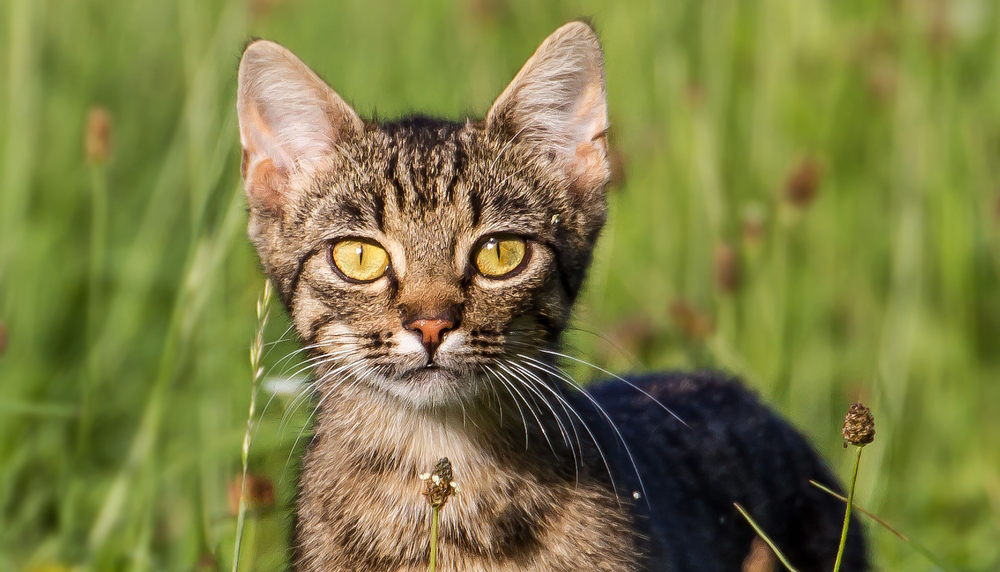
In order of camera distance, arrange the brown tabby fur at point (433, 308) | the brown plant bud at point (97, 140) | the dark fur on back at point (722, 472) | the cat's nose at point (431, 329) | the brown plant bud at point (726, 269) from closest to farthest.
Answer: the cat's nose at point (431, 329) → the brown tabby fur at point (433, 308) → the dark fur on back at point (722, 472) → the brown plant bud at point (97, 140) → the brown plant bud at point (726, 269)

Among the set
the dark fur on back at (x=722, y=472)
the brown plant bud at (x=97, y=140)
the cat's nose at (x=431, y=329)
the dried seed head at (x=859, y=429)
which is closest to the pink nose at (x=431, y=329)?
the cat's nose at (x=431, y=329)

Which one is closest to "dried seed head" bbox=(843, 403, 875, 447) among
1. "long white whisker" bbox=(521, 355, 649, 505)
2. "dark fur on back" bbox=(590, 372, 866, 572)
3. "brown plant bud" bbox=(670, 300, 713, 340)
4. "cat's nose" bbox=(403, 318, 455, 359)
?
"long white whisker" bbox=(521, 355, 649, 505)

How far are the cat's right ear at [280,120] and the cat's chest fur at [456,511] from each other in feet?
2.21

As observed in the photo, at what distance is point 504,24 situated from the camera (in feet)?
22.2

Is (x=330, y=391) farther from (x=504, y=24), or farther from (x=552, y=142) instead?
(x=504, y=24)

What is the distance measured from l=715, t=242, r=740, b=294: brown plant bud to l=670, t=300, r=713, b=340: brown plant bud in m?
0.15

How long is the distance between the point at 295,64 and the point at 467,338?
3.09 feet

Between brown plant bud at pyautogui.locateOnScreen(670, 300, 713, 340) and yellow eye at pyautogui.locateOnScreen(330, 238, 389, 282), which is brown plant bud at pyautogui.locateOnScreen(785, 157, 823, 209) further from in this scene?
yellow eye at pyautogui.locateOnScreen(330, 238, 389, 282)

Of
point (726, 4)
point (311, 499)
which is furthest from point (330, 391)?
point (726, 4)

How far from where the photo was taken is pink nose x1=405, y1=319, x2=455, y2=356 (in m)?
2.73

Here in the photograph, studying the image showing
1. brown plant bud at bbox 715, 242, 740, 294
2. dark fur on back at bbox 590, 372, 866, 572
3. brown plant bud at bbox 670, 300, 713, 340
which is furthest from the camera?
brown plant bud at bbox 715, 242, 740, 294

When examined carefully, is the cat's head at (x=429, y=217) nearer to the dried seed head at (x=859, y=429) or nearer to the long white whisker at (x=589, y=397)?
the long white whisker at (x=589, y=397)

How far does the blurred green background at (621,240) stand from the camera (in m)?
4.01

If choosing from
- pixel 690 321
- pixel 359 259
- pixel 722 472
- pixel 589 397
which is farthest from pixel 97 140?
pixel 690 321
